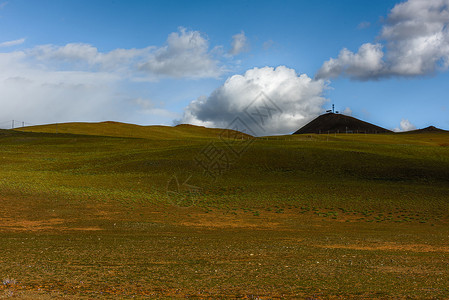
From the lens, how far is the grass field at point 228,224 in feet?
39.1

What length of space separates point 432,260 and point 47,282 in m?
15.2

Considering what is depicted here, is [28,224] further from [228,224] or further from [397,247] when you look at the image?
[397,247]

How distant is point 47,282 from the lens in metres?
11.6

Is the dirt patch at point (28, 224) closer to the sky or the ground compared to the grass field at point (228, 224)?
closer to the ground

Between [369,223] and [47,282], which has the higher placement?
[47,282]

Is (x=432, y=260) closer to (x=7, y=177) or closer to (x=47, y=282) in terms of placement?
(x=47, y=282)

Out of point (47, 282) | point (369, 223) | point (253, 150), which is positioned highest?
point (253, 150)

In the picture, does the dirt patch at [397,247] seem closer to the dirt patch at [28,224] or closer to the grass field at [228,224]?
the grass field at [228,224]

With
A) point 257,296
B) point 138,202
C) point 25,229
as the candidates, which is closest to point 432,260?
point 257,296

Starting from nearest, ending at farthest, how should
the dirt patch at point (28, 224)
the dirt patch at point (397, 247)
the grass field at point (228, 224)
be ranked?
the grass field at point (228, 224) → the dirt patch at point (397, 247) → the dirt patch at point (28, 224)

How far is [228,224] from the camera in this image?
29641 millimetres

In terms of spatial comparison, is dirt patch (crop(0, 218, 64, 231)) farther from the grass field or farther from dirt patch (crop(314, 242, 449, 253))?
dirt patch (crop(314, 242, 449, 253))

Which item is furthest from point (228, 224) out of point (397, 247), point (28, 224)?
point (28, 224)

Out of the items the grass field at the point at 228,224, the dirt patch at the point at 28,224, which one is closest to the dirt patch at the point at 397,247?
the grass field at the point at 228,224
